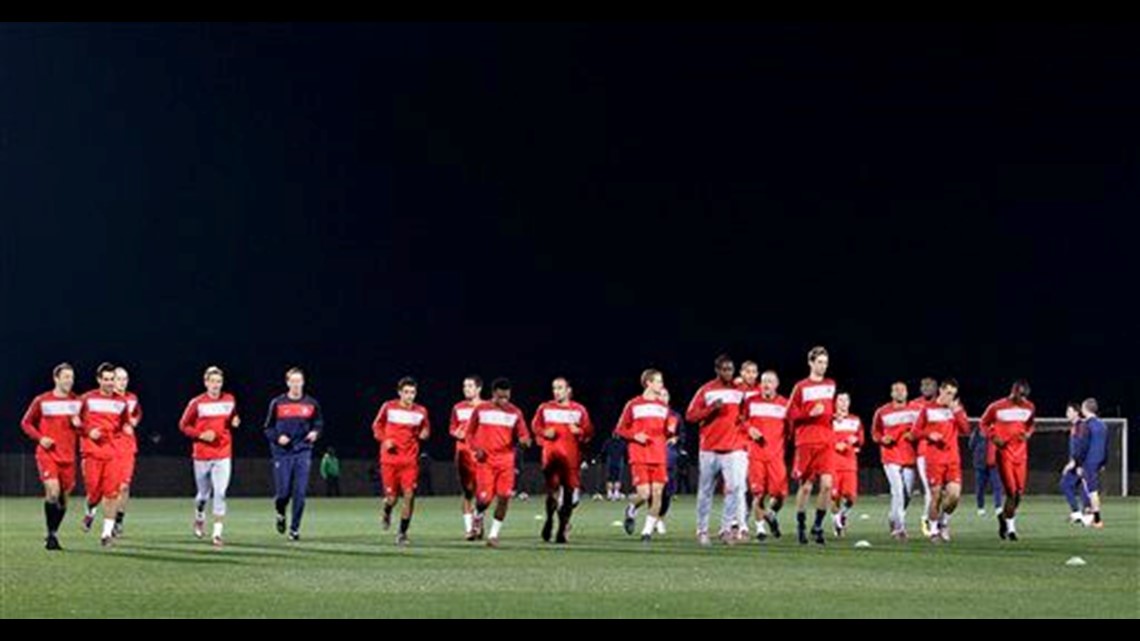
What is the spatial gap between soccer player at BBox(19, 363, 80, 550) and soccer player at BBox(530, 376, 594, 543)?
5.49 m

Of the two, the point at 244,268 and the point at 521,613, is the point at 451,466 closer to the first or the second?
the point at 244,268

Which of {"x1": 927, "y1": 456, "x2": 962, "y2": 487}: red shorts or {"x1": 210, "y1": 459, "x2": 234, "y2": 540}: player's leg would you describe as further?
{"x1": 927, "y1": 456, "x2": 962, "y2": 487}: red shorts

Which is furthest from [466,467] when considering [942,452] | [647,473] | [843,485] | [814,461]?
[942,452]

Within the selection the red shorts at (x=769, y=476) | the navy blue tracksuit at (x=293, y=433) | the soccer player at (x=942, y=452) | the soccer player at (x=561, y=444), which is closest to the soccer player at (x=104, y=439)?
the navy blue tracksuit at (x=293, y=433)

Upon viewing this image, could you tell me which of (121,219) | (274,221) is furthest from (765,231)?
(121,219)

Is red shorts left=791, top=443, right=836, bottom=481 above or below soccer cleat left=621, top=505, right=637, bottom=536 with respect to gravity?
above

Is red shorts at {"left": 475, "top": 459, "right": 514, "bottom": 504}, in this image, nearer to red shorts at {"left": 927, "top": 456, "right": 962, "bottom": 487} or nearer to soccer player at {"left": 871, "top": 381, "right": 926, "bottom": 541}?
soccer player at {"left": 871, "top": 381, "right": 926, "bottom": 541}

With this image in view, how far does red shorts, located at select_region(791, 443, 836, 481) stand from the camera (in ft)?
81.5

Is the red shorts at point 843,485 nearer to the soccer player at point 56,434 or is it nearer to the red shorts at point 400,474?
the red shorts at point 400,474

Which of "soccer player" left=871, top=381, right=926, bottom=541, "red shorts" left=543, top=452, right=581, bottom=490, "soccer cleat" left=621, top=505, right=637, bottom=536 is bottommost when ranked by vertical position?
"soccer cleat" left=621, top=505, right=637, bottom=536

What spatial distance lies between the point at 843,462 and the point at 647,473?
12.9 ft

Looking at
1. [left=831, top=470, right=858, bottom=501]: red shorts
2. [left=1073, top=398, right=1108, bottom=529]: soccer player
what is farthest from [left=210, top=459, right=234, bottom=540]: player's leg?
[left=1073, top=398, right=1108, bottom=529]: soccer player

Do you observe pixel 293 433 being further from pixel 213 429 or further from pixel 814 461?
pixel 814 461

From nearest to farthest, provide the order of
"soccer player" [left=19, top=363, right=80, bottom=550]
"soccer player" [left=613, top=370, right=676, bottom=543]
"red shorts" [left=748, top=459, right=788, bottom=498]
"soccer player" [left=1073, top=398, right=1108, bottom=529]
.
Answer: "soccer player" [left=19, top=363, right=80, bottom=550]
"soccer player" [left=613, top=370, right=676, bottom=543]
"red shorts" [left=748, top=459, right=788, bottom=498]
"soccer player" [left=1073, top=398, right=1108, bottom=529]
